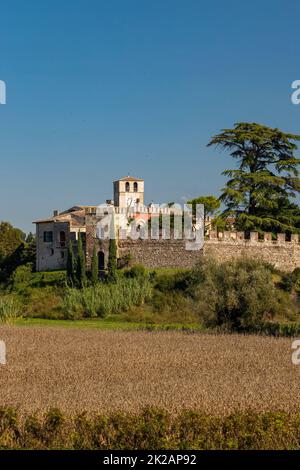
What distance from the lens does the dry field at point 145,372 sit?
653 inches

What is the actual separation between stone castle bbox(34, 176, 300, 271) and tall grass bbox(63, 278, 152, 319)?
15.3 ft

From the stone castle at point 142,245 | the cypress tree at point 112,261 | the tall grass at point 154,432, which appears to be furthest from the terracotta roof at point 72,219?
the tall grass at point 154,432

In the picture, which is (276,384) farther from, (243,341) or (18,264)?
(18,264)

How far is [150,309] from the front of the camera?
143 feet

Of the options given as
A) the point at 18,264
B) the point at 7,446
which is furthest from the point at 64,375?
the point at 18,264

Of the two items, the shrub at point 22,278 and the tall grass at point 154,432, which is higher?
the shrub at point 22,278

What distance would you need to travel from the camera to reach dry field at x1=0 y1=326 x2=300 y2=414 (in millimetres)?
16594

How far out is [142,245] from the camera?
4903 cm

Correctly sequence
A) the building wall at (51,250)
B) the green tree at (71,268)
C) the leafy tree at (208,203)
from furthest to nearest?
the leafy tree at (208,203), the building wall at (51,250), the green tree at (71,268)

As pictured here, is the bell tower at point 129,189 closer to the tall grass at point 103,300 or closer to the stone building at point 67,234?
the stone building at point 67,234

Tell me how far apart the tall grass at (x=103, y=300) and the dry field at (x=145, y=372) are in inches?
347

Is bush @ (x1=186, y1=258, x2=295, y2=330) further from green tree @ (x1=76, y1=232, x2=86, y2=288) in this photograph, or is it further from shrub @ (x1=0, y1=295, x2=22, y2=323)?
green tree @ (x1=76, y1=232, x2=86, y2=288)

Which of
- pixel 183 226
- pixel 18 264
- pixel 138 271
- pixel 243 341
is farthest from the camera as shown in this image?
pixel 18 264

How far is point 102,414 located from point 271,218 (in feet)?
128
